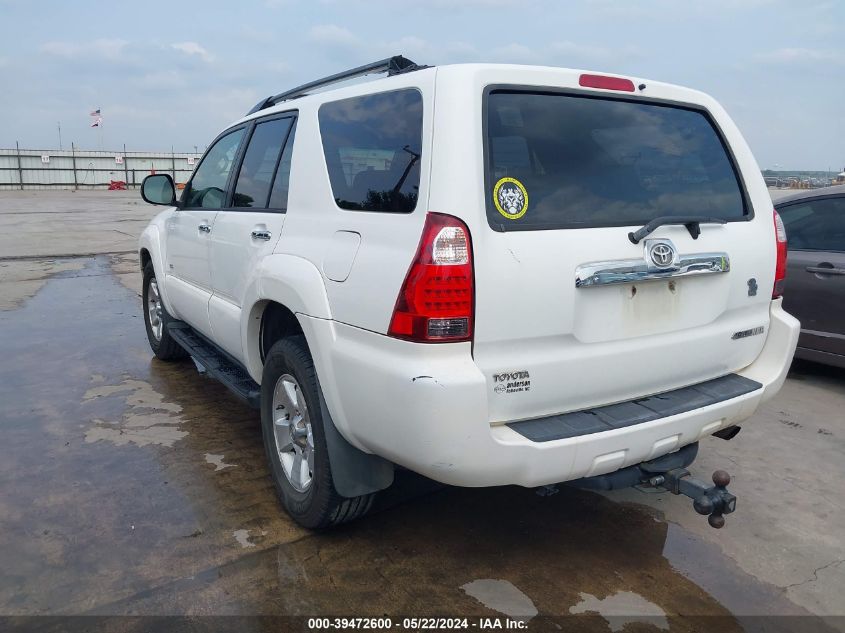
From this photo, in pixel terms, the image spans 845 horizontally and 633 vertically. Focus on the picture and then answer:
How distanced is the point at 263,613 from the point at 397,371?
1054 millimetres

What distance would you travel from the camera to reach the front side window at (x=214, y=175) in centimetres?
431

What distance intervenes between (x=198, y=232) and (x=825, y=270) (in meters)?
4.41

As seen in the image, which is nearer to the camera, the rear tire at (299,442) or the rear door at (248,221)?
the rear tire at (299,442)

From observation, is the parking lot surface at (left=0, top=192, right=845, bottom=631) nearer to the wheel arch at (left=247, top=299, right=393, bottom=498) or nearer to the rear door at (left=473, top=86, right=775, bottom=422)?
the wheel arch at (left=247, top=299, right=393, bottom=498)

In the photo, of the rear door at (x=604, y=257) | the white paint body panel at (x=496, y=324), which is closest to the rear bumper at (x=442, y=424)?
the white paint body panel at (x=496, y=324)

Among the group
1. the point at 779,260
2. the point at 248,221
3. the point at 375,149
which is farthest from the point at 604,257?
the point at 248,221

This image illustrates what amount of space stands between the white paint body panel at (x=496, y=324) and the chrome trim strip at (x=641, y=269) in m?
0.03

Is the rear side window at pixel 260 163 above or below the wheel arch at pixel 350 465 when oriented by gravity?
above

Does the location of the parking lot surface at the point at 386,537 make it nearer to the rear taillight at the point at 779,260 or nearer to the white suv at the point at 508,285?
the white suv at the point at 508,285

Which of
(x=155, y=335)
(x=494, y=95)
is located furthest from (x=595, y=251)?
(x=155, y=335)

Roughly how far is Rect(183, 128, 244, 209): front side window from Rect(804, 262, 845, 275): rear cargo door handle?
4164 millimetres

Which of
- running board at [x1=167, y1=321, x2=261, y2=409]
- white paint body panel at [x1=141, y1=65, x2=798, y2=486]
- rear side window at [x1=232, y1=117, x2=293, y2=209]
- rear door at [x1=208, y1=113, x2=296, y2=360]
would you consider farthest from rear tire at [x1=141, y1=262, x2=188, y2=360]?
white paint body panel at [x1=141, y1=65, x2=798, y2=486]

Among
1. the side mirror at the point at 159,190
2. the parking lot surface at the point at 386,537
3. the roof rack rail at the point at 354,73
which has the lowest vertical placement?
the parking lot surface at the point at 386,537

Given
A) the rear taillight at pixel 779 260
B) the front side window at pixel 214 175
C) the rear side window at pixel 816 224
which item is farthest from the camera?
the rear side window at pixel 816 224
